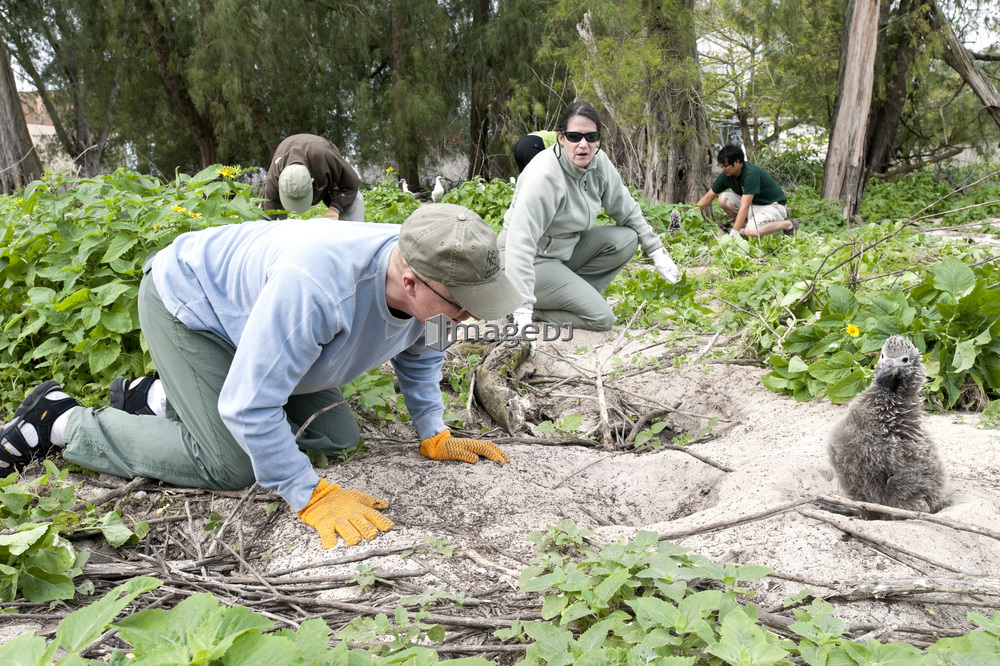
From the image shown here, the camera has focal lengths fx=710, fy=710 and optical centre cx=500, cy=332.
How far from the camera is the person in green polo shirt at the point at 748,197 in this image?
26.5 feet

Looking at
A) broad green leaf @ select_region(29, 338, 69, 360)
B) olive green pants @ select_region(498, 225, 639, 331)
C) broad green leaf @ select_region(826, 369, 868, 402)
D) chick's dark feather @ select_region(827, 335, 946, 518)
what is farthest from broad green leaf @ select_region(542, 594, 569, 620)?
olive green pants @ select_region(498, 225, 639, 331)

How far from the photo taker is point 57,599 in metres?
2.05

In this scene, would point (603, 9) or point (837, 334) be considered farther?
point (603, 9)

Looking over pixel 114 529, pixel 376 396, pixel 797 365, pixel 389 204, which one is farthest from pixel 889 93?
pixel 114 529

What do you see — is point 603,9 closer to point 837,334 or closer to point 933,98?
point 837,334

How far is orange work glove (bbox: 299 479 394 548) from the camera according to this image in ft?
7.80

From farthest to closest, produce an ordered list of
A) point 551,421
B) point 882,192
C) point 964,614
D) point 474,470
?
point 882,192, point 551,421, point 474,470, point 964,614

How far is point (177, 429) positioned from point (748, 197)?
693 centimetres

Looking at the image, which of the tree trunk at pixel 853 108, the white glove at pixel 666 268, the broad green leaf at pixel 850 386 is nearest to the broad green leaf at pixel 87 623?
the broad green leaf at pixel 850 386

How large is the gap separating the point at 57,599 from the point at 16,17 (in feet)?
55.4

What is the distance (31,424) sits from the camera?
117 inches

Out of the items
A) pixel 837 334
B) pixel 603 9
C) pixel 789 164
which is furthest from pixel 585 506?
pixel 789 164

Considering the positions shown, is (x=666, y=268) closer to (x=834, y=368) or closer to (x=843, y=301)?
(x=843, y=301)

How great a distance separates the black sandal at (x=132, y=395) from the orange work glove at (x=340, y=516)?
1091 millimetres
